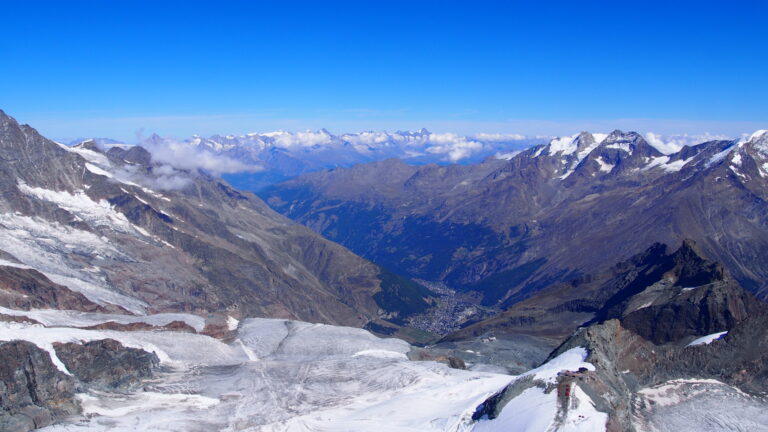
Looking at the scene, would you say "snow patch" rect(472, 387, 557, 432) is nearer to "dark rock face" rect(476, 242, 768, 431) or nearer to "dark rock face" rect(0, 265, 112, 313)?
"dark rock face" rect(476, 242, 768, 431)

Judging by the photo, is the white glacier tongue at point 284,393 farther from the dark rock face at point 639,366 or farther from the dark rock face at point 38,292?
the dark rock face at point 38,292

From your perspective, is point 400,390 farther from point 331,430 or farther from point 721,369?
point 721,369

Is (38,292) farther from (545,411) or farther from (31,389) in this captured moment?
(545,411)

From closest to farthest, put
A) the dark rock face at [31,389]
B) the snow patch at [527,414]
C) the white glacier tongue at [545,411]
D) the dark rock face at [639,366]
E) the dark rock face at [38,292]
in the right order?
the white glacier tongue at [545,411], the snow patch at [527,414], the dark rock face at [639,366], the dark rock face at [31,389], the dark rock face at [38,292]

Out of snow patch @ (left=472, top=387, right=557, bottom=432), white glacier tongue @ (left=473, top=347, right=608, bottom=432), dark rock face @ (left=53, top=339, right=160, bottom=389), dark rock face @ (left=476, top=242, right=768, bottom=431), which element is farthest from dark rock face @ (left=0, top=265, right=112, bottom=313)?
dark rock face @ (left=476, top=242, right=768, bottom=431)

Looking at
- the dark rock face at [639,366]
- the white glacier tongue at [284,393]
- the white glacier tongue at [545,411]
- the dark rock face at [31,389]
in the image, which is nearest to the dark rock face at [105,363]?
the white glacier tongue at [284,393]
